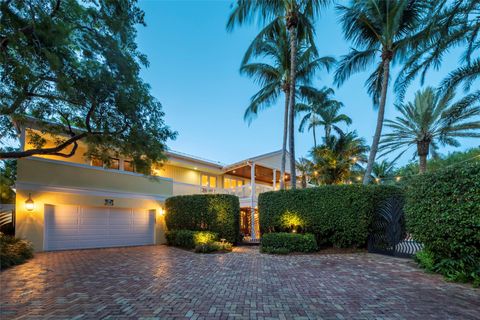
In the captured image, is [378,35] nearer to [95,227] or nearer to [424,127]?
[424,127]

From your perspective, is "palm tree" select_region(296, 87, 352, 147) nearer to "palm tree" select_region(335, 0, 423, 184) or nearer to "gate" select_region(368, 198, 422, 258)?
"palm tree" select_region(335, 0, 423, 184)

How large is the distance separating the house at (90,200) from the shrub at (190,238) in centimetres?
195

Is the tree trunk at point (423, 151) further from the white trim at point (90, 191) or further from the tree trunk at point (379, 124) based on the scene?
the white trim at point (90, 191)

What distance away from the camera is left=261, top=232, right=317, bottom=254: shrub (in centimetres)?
1006

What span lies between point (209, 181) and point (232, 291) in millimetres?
14392

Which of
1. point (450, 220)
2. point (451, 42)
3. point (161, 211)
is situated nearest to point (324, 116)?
point (451, 42)

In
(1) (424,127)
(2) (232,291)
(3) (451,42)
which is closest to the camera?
(2) (232,291)

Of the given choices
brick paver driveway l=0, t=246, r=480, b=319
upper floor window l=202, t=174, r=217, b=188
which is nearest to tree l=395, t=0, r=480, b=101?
brick paver driveway l=0, t=246, r=480, b=319

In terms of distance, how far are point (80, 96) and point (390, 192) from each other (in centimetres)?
1187

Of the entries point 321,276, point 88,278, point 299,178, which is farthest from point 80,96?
point 299,178

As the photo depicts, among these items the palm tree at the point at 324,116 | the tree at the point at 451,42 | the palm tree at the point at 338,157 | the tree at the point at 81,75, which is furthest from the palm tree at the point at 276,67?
the tree at the point at 81,75

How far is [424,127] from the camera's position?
612 inches

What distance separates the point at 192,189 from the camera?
56.4ft

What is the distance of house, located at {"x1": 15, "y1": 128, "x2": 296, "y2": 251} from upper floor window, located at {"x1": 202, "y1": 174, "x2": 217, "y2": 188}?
6.81ft
